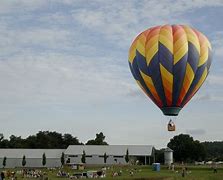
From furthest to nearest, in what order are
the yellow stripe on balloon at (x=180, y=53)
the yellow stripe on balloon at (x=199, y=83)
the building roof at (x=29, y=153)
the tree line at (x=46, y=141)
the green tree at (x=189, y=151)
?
1. the tree line at (x=46, y=141)
2. the green tree at (x=189, y=151)
3. the building roof at (x=29, y=153)
4. the yellow stripe on balloon at (x=199, y=83)
5. the yellow stripe on balloon at (x=180, y=53)

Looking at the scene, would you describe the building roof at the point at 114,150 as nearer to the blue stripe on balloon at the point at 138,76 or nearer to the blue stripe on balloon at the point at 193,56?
the blue stripe on balloon at the point at 138,76

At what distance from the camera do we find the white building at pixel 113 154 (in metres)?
90.4

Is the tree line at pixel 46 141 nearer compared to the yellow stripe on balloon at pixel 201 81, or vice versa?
the yellow stripe on balloon at pixel 201 81

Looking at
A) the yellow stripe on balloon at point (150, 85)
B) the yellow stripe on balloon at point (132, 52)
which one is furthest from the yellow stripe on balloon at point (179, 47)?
the yellow stripe on balloon at point (132, 52)

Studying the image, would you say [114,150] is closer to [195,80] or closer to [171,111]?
[171,111]

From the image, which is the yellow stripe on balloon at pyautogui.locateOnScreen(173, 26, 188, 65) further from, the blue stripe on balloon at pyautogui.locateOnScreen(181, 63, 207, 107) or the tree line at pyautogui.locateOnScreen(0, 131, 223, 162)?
the tree line at pyautogui.locateOnScreen(0, 131, 223, 162)

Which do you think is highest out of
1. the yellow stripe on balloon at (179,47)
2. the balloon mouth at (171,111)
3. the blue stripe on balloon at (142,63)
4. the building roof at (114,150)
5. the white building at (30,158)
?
the yellow stripe on balloon at (179,47)

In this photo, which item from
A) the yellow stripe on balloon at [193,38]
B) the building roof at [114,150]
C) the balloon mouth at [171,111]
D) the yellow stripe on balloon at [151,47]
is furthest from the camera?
the building roof at [114,150]

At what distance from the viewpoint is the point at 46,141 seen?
11719cm

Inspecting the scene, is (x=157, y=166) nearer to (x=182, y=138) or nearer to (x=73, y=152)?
(x=73, y=152)

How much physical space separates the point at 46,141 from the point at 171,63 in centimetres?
8892

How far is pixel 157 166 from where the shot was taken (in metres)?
57.2

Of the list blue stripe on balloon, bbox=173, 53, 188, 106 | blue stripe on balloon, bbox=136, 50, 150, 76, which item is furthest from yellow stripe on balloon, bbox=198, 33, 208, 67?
blue stripe on balloon, bbox=136, 50, 150, 76

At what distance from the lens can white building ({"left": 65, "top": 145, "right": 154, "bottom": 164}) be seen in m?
90.4
